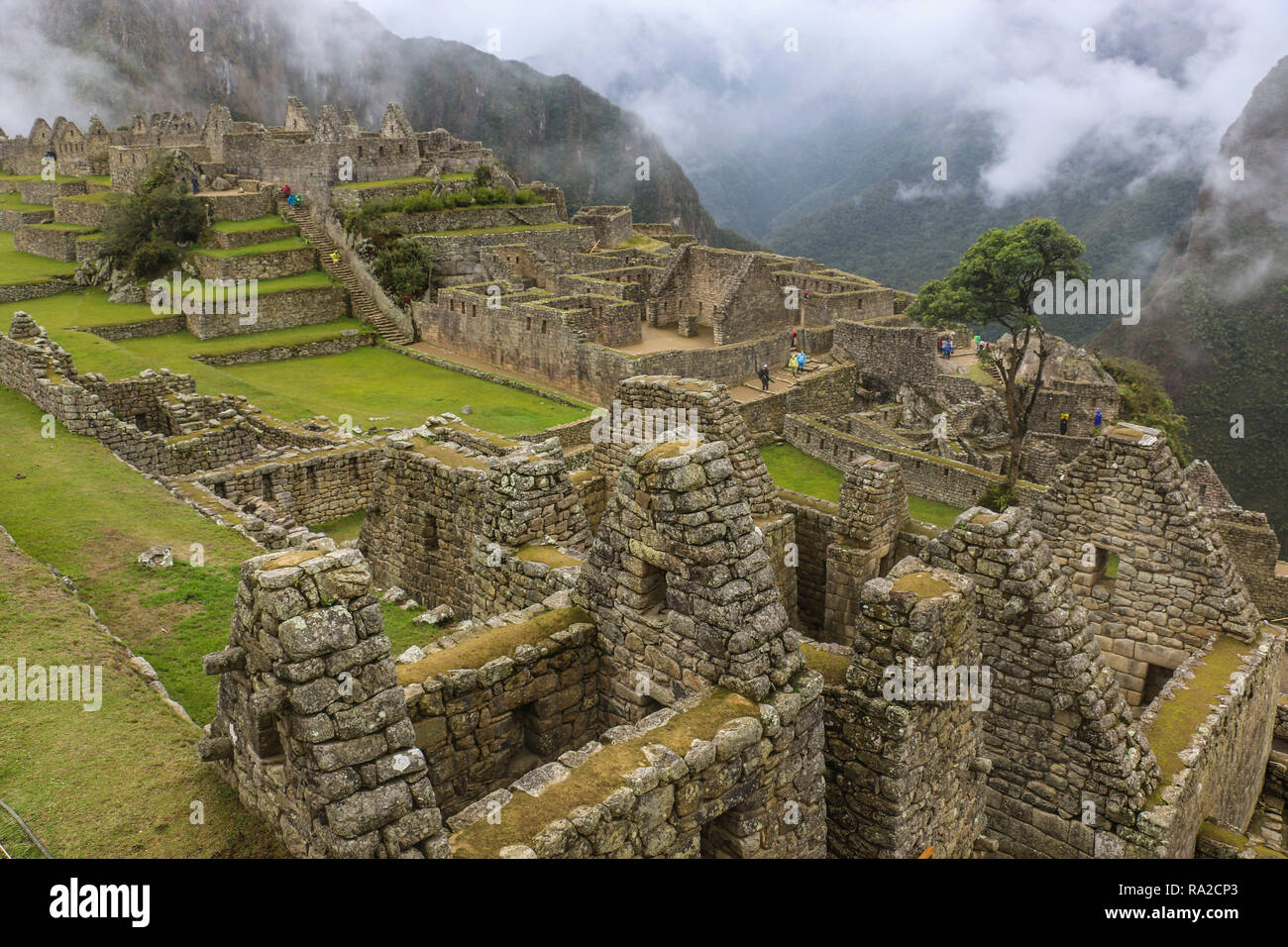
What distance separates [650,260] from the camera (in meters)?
45.3

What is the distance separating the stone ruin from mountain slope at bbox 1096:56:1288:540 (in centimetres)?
4325

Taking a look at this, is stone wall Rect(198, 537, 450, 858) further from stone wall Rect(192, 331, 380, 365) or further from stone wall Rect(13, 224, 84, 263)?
stone wall Rect(13, 224, 84, 263)

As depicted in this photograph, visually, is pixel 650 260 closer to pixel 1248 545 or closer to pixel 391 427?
pixel 391 427

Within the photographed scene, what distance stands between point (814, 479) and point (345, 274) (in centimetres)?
2339

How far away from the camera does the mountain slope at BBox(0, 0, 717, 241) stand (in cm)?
10781

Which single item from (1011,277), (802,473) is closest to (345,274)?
(802,473)

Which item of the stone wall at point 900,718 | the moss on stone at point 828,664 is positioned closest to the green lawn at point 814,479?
the moss on stone at point 828,664

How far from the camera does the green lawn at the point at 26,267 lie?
34906 mm

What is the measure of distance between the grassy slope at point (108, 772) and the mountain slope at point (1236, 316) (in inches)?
1929

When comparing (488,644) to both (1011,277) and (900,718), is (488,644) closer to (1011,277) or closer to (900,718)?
(900,718)

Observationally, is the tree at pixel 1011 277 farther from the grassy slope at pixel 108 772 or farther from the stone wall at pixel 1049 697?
the grassy slope at pixel 108 772

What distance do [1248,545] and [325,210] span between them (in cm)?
3777

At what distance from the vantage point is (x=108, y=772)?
232 inches
